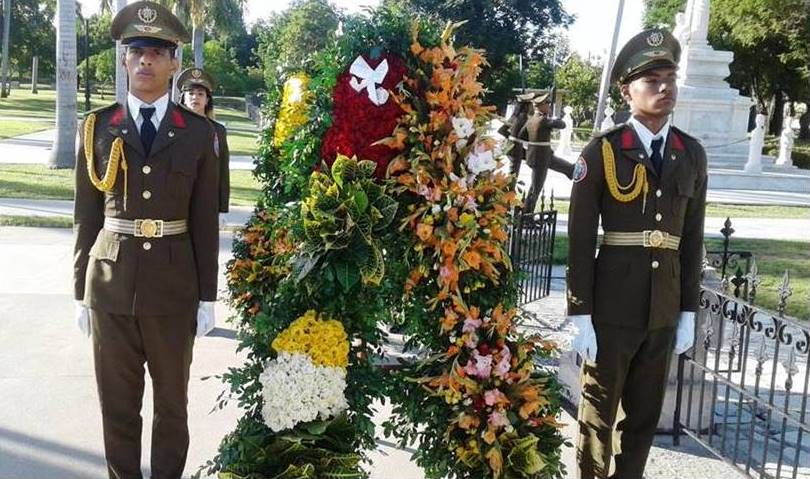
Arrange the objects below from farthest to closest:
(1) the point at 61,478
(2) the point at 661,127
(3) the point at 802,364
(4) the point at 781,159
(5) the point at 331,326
→ (4) the point at 781,159
(3) the point at 802,364
(1) the point at 61,478
(2) the point at 661,127
(5) the point at 331,326

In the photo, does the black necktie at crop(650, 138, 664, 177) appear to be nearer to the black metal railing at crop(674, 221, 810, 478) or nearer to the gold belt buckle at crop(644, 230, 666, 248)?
the gold belt buckle at crop(644, 230, 666, 248)

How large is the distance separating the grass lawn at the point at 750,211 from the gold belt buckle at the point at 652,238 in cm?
1010

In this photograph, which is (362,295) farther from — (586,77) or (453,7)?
(586,77)

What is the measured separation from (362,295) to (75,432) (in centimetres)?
207

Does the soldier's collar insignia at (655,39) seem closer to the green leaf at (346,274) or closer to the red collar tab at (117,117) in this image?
the green leaf at (346,274)

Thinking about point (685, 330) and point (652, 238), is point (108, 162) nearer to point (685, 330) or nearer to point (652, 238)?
point (652, 238)

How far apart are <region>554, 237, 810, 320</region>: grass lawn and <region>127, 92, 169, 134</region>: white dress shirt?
4139 millimetres

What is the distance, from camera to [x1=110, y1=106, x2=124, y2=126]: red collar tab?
118 inches

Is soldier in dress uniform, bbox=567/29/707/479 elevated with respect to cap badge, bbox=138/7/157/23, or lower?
lower

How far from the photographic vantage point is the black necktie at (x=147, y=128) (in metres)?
2.99

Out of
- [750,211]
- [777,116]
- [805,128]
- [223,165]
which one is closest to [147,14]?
[223,165]

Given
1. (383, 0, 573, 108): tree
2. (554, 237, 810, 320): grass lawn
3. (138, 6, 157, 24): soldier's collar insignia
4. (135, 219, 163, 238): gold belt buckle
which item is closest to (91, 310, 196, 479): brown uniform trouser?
(135, 219, 163, 238): gold belt buckle

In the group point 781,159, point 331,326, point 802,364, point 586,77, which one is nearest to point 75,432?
point 331,326

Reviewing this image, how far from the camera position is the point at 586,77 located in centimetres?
4209
